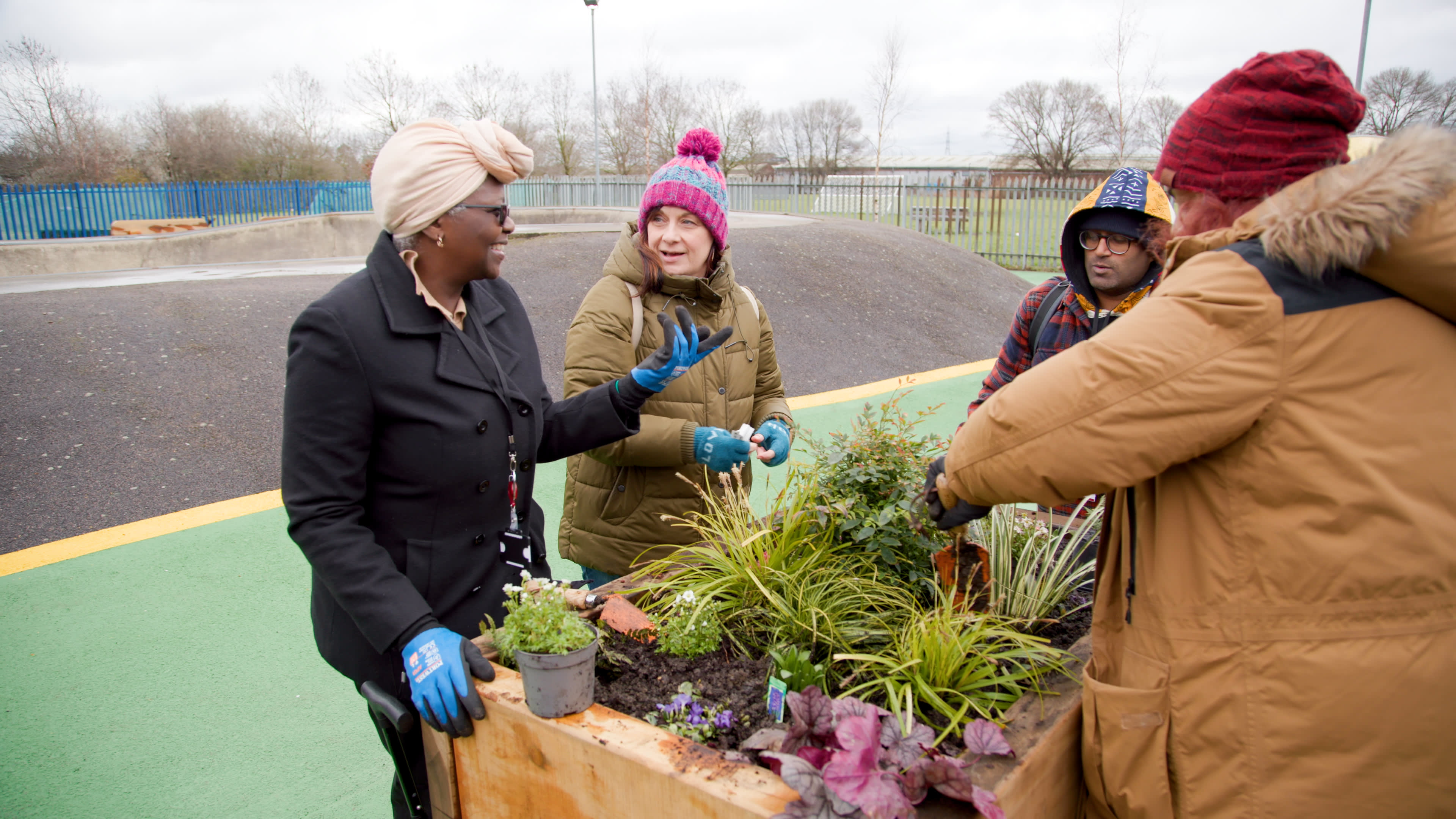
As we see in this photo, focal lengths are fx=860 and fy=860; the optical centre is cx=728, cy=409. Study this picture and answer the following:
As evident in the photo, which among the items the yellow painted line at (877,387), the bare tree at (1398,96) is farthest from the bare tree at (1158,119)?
the yellow painted line at (877,387)

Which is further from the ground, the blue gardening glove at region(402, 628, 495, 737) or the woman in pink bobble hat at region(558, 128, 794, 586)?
the woman in pink bobble hat at region(558, 128, 794, 586)

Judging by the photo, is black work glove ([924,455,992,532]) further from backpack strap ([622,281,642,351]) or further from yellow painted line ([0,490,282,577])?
yellow painted line ([0,490,282,577])

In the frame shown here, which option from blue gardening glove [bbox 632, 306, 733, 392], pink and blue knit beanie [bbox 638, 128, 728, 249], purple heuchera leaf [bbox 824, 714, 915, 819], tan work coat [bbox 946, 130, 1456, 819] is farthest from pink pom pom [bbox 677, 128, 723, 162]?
purple heuchera leaf [bbox 824, 714, 915, 819]

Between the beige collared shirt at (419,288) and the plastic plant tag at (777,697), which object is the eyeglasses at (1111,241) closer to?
the plastic plant tag at (777,697)

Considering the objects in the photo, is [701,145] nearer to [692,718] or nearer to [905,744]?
[692,718]

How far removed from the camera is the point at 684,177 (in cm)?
273

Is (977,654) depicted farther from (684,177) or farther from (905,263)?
(905,263)

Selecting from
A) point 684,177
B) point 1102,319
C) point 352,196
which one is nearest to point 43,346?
point 684,177

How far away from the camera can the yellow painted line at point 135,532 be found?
4121 millimetres

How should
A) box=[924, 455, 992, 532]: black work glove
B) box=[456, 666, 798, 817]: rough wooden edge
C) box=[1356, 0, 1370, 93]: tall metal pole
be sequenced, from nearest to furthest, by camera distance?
box=[456, 666, 798, 817]: rough wooden edge → box=[924, 455, 992, 532]: black work glove → box=[1356, 0, 1370, 93]: tall metal pole

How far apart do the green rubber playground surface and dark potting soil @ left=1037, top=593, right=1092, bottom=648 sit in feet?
6.51

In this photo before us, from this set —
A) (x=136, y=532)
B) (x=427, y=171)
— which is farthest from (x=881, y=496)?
(x=136, y=532)

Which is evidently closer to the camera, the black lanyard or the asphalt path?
the black lanyard

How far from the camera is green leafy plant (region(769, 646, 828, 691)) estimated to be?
1745mm
